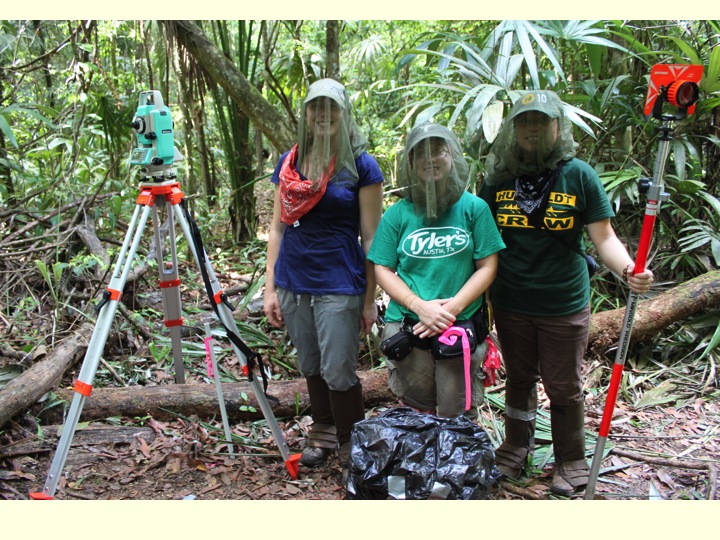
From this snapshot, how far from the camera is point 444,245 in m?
2.26

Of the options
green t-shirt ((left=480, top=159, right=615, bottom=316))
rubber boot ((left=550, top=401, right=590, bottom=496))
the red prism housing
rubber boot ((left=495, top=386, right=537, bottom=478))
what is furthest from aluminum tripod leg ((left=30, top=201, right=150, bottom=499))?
the red prism housing

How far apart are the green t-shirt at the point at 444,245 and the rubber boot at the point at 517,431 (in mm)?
567

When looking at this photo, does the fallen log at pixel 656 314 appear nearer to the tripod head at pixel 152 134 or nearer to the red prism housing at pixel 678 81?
the red prism housing at pixel 678 81

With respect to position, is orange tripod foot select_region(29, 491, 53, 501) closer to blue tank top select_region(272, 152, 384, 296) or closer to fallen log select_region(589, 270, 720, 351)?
blue tank top select_region(272, 152, 384, 296)

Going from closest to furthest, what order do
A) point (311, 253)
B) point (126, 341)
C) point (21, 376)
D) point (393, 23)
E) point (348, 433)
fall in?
point (311, 253) → point (348, 433) → point (21, 376) → point (126, 341) → point (393, 23)

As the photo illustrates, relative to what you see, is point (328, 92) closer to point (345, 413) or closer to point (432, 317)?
point (432, 317)

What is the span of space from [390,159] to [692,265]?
2.59 metres

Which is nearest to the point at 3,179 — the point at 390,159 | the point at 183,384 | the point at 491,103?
the point at 183,384

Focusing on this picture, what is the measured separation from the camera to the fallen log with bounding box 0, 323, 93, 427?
2752 mm

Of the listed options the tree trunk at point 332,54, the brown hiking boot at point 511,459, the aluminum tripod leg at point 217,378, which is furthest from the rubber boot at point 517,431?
the tree trunk at point 332,54

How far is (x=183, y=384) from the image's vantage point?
3115 mm

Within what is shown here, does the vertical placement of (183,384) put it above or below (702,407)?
above

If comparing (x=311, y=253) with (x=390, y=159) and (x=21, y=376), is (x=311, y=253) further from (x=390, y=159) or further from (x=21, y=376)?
(x=390, y=159)

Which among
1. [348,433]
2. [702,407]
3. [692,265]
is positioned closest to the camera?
[348,433]
